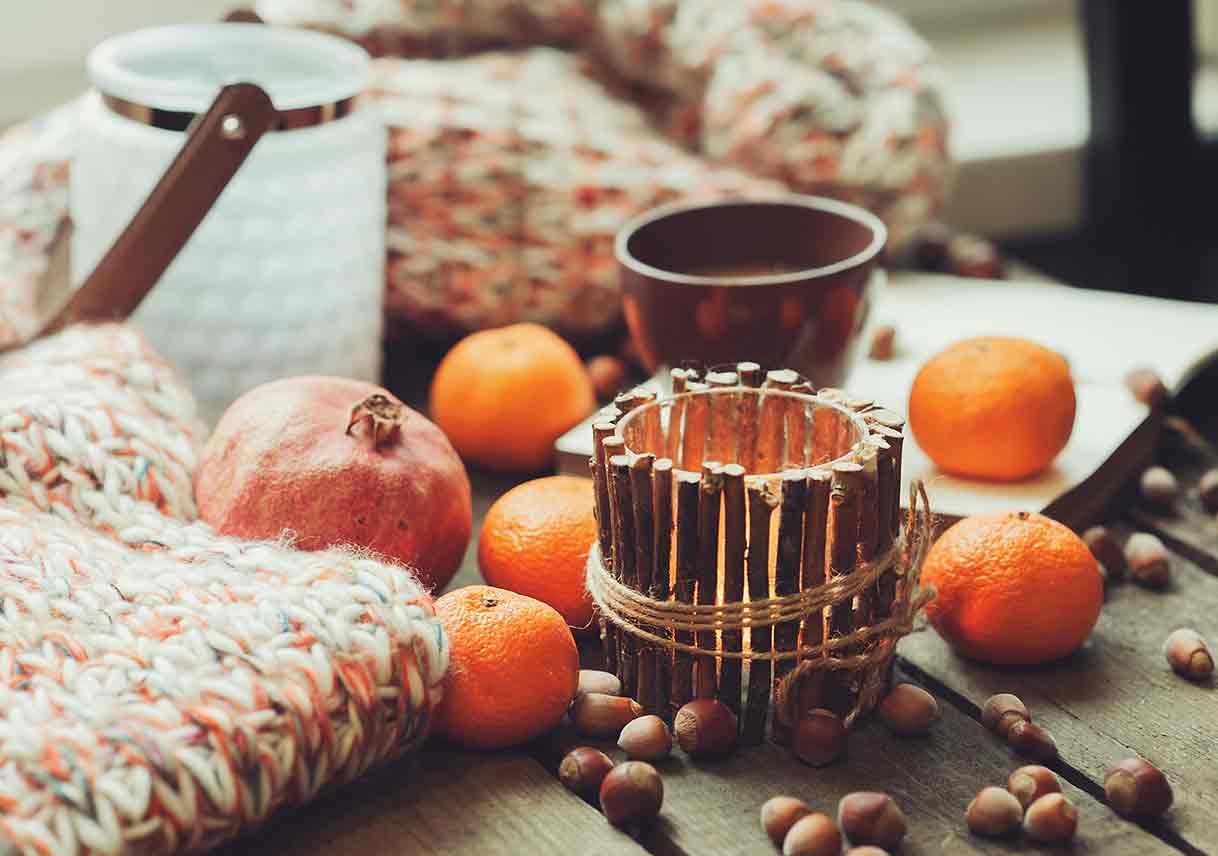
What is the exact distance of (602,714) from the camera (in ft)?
2.39

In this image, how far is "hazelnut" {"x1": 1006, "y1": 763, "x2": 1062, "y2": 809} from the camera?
2.20 ft

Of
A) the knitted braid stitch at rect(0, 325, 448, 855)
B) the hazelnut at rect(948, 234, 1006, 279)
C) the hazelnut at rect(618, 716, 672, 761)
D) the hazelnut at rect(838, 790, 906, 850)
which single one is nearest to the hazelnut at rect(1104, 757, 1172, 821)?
the hazelnut at rect(838, 790, 906, 850)

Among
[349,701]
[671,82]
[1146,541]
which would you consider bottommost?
[1146,541]

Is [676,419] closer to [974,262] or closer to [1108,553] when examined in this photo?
[1108,553]

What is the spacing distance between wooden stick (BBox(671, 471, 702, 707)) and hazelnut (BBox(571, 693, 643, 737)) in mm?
28

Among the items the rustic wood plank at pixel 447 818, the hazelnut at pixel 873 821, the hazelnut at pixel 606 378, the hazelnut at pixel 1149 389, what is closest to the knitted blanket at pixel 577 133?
the hazelnut at pixel 606 378

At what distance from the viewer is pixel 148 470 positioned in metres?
0.80

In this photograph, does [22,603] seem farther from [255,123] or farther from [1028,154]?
[1028,154]

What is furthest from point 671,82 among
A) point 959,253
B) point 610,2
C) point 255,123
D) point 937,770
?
point 937,770

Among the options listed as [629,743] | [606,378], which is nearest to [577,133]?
[606,378]

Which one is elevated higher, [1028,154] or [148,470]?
[148,470]

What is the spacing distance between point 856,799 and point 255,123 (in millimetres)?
535

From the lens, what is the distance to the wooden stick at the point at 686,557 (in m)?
0.69

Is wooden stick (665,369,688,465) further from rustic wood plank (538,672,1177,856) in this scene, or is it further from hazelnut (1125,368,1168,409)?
hazelnut (1125,368,1168,409)
